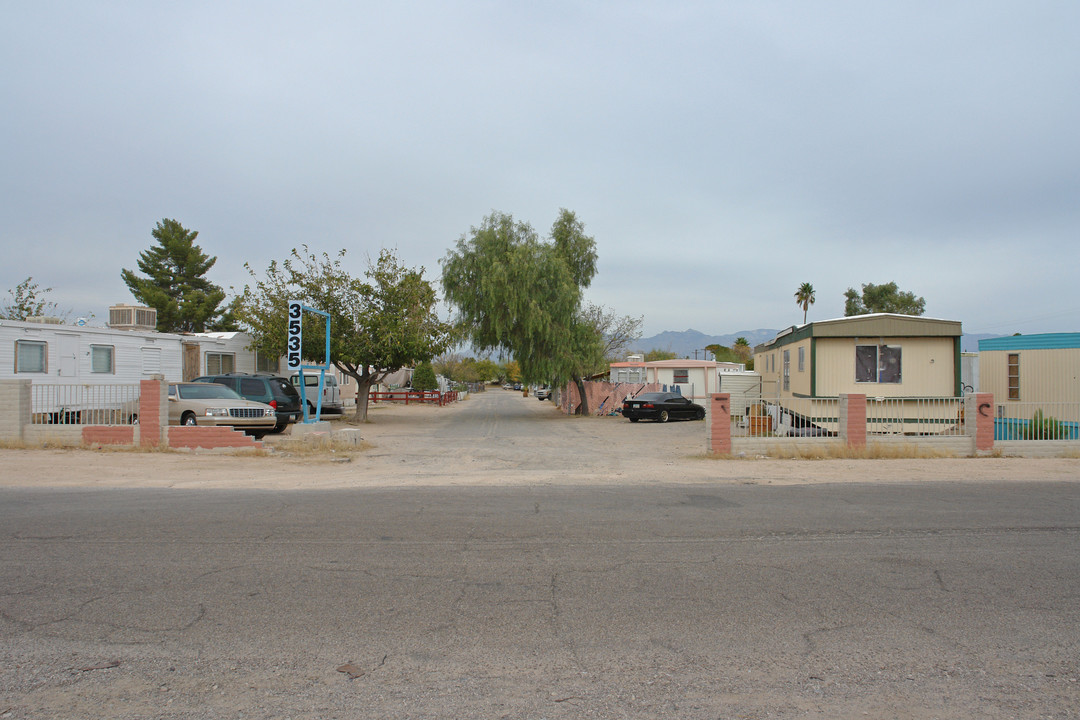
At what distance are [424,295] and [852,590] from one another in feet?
76.4

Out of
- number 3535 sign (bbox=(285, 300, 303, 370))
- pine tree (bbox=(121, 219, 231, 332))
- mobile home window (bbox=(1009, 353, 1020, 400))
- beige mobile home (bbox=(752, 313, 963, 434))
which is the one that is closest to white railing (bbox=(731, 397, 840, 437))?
beige mobile home (bbox=(752, 313, 963, 434))

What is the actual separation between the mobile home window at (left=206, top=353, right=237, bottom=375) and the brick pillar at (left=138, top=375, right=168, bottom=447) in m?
10.5

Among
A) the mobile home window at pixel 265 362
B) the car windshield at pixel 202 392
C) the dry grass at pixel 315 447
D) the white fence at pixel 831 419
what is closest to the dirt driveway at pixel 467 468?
the dry grass at pixel 315 447

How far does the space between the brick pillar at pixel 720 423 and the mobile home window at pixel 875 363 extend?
6397 mm

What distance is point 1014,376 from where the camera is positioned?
72.9 ft

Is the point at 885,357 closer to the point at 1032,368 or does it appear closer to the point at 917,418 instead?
the point at 917,418

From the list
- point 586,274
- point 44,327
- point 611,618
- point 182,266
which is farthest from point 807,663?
point 182,266

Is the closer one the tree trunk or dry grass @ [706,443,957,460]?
dry grass @ [706,443,957,460]

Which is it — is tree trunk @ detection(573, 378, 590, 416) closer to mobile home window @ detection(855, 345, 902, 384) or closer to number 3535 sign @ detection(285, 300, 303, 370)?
mobile home window @ detection(855, 345, 902, 384)

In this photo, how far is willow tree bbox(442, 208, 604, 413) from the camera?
99.0 feet

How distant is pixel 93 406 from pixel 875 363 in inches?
735

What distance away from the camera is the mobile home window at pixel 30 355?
1708 centimetres

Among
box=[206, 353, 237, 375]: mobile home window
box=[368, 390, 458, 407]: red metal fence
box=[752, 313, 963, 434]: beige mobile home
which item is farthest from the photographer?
box=[368, 390, 458, 407]: red metal fence

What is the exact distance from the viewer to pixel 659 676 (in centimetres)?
393
